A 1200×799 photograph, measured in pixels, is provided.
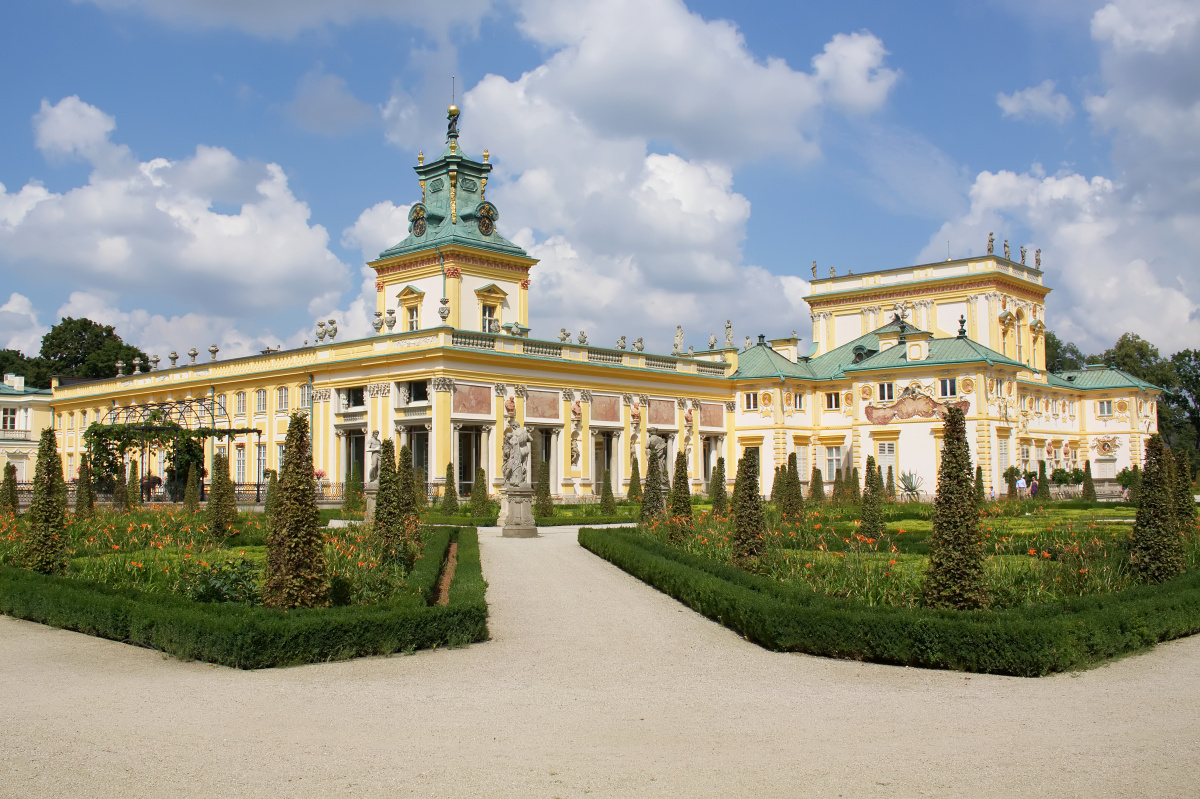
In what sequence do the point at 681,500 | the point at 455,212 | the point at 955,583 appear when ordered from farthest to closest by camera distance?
the point at 455,212, the point at 681,500, the point at 955,583

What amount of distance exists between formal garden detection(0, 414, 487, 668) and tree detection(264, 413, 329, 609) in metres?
0.01

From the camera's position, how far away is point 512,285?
2274 inches

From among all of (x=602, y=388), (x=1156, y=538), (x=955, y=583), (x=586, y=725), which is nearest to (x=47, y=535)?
(x=586, y=725)

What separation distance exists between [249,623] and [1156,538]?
43.1 feet

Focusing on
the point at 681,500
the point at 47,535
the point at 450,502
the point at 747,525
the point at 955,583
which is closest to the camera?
the point at 955,583

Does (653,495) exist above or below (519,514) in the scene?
above

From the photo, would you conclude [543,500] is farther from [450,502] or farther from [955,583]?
[955,583]

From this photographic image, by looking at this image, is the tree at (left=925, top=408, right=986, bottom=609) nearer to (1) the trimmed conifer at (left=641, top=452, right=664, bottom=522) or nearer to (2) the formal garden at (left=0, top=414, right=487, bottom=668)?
(2) the formal garden at (left=0, top=414, right=487, bottom=668)

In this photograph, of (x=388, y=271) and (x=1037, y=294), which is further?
(x=1037, y=294)

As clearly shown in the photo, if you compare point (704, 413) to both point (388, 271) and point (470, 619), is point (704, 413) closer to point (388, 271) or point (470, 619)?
point (388, 271)

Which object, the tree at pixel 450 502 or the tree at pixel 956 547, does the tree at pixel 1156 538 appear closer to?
the tree at pixel 956 547

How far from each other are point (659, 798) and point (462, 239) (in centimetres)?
4978

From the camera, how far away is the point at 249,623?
11.9m

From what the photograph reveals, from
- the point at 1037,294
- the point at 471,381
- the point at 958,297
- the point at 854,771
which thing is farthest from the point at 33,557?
the point at 1037,294
